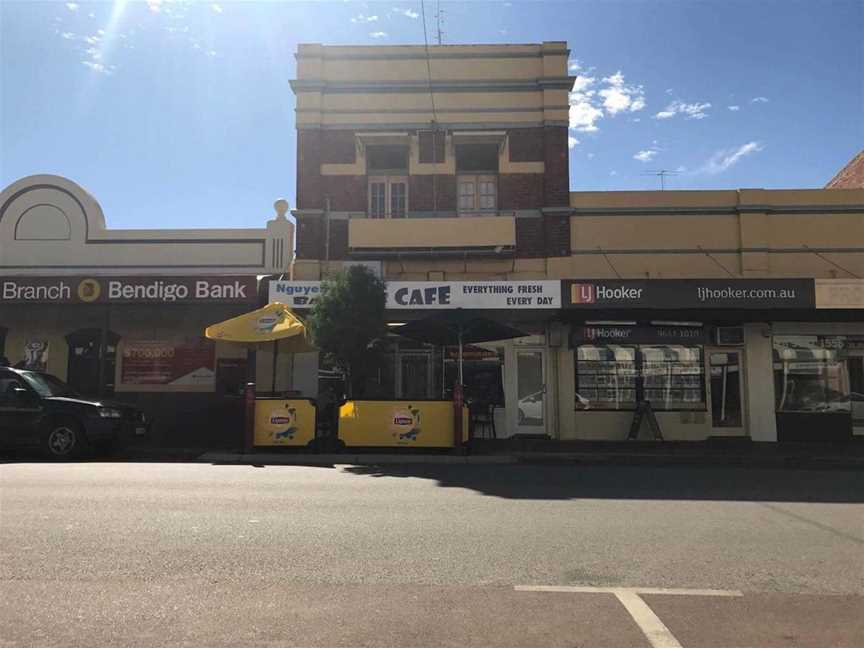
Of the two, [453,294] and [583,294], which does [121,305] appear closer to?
[453,294]

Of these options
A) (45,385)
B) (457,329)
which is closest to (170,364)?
(45,385)

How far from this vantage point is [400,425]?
13.8m

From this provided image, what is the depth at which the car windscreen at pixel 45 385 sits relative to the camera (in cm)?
1338

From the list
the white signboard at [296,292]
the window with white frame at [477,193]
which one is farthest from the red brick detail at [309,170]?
the window with white frame at [477,193]

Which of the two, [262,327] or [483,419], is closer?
[262,327]

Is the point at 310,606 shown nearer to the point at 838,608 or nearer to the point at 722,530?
the point at 838,608

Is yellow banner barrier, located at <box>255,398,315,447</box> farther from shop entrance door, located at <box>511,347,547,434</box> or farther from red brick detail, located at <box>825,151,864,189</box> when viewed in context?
red brick detail, located at <box>825,151,864,189</box>

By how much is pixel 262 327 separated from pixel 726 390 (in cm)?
1096

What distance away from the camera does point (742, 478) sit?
10820 millimetres

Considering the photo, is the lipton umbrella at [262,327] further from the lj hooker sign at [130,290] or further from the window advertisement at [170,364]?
the window advertisement at [170,364]

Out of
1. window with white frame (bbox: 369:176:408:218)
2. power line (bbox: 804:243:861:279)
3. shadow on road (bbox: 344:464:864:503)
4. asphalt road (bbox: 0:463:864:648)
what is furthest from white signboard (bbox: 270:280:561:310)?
power line (bbox: 804:243:861:279)

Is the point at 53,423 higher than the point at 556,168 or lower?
lower

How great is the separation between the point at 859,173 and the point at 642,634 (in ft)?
74.7

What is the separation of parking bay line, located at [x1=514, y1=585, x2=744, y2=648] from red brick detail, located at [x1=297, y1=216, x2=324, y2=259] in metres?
13.7
